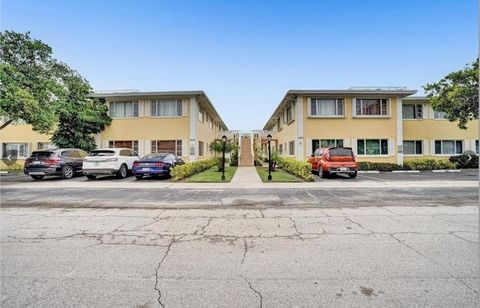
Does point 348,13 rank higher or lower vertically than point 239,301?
higher

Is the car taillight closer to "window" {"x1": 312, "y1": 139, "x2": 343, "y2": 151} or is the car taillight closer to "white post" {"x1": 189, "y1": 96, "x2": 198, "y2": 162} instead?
"white post" {"x1": 189, "y1": 96, "x2": 198, "y2": 162}

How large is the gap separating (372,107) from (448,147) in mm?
8774

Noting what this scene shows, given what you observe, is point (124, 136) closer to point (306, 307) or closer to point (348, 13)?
point (348, 13)

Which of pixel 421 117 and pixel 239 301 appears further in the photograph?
pixel 421 117

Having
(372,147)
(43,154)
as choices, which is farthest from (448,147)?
(43,154)

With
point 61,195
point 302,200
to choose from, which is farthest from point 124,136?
point 302,200

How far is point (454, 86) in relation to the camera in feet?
57.6

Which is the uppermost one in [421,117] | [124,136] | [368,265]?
[421,117]

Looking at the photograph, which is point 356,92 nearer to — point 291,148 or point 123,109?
point 291,148

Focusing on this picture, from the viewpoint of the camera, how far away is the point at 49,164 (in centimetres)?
1480

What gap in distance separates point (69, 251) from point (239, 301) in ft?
10.4

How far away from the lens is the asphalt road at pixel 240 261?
2857mm

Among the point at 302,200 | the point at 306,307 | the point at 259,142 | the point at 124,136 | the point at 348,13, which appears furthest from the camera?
the point at 259,142

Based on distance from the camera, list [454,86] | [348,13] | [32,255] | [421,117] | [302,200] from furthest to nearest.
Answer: [421,117]
[454,86]
[348,13]
[302,200]
[32,255]
